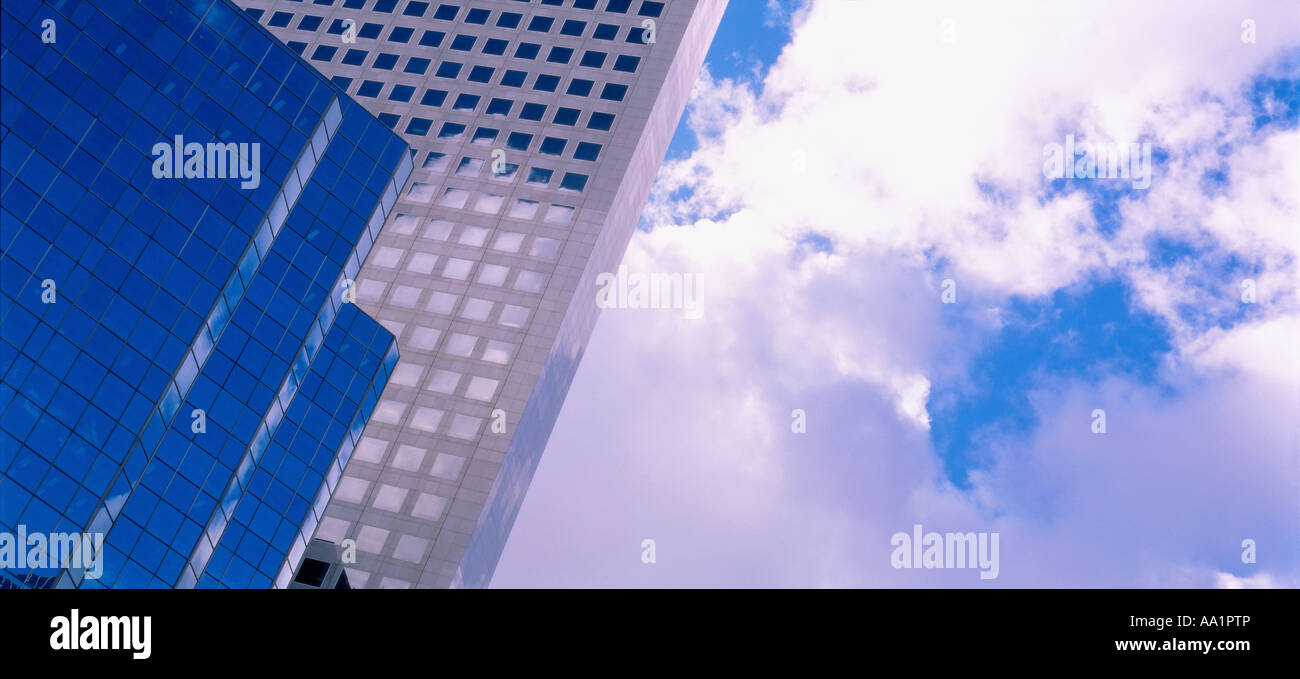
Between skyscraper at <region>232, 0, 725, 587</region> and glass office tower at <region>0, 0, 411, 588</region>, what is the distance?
21.5 meters

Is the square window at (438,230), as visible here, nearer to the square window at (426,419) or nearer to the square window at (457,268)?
the square window at (457,268)

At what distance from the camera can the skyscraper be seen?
8431 centimetres

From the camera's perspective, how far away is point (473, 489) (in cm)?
8325

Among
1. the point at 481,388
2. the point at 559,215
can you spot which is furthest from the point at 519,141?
the point at 481,388

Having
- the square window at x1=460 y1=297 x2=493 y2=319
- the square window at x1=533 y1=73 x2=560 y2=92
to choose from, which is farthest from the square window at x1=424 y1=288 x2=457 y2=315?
the square window at x1=533 y1=73 x2=560 y2=92

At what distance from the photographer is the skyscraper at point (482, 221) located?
277ft

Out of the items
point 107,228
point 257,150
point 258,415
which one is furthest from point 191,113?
point 258,415

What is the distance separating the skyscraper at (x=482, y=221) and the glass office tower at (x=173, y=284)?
2153 cm

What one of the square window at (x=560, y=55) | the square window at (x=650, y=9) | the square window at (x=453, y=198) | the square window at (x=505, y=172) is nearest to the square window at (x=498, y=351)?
the square window at (x=453, y=198)

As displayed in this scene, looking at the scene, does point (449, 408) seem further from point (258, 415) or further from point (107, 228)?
point (107, 228)

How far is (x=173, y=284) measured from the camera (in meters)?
50.0

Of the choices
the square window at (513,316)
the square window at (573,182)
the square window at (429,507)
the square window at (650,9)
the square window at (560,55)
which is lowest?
the square window at (429,507)

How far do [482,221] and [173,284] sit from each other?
48769mm
